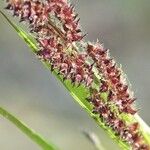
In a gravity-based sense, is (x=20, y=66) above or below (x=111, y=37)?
below

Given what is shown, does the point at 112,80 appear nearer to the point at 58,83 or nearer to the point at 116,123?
the point at 116,123

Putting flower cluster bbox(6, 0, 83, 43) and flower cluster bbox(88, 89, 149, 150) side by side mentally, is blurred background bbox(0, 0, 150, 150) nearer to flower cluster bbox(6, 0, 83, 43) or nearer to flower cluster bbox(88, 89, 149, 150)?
flower cluster bbox(88, 89, 149, 150)

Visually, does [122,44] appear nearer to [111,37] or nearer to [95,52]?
[111,37]

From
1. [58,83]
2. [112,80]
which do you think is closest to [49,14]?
A: [112,80]

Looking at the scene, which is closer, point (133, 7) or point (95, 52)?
point (95, 52)

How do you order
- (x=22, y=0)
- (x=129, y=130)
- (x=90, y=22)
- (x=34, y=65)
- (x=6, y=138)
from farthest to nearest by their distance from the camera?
(x=90, y=22) < (x=34, y=65) < (x=6, y=138) < (x=129, y=130) < (x=22, y=0)

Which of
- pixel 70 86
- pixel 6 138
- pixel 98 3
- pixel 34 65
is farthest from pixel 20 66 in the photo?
pixel 70 86

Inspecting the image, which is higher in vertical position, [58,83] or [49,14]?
[58,83]

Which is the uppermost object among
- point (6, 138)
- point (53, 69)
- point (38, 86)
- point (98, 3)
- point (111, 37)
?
point (98, 3)
